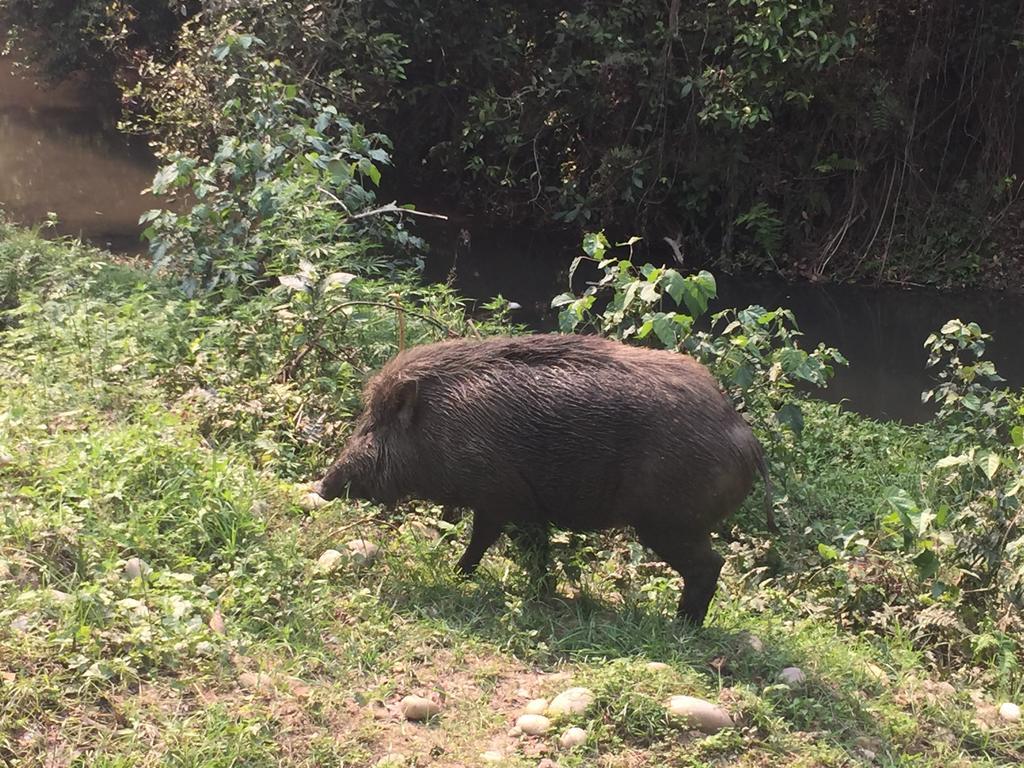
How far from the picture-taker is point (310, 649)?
9.52 ft

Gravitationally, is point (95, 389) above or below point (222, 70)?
below

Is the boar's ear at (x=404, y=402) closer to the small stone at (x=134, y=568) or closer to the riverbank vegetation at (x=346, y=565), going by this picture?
the riverbank vegetation at (x=346, y=565)

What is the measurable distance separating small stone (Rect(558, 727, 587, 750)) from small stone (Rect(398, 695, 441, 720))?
0.38 metres

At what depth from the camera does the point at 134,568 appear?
117 inches

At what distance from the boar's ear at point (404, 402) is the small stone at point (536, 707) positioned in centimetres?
128

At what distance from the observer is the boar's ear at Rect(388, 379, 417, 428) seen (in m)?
3.71

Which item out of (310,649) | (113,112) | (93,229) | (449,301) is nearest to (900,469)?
(449,301)

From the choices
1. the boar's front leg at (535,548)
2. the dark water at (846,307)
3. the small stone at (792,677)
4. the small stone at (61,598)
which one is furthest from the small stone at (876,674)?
the dark water at (846,307)

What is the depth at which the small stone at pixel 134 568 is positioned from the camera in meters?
2.97

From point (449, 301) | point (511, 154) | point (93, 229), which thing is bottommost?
point (93, 229)

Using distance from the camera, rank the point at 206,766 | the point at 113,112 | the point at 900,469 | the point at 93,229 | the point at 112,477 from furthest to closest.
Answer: the point at 113,112 → the point at 93,229 → the point at 900,469 → the point at 112,477 → the point at 206,766

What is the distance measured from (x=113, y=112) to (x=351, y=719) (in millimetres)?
15574

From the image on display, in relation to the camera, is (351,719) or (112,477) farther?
(112,477)

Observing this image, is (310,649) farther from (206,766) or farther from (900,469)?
(900,469)
